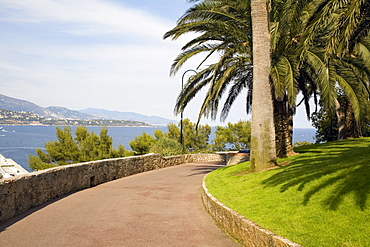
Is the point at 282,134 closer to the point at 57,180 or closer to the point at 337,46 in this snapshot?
the point at 337,46

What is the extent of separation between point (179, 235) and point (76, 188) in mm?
7537

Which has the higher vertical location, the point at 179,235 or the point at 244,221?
the point at 244,221

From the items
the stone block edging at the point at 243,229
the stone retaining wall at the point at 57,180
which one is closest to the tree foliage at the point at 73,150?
the stone retaining wall at the point at 57,180

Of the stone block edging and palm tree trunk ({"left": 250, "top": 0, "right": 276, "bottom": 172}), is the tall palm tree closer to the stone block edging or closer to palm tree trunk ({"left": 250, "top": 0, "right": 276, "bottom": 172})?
palm tree trunk ({"left": 250, "top": 0, "right": 276, "bottom": 172})

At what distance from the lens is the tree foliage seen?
1494 inches

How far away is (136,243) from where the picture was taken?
6.96 meters

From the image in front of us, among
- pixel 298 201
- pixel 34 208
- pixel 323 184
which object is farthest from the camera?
pixel 34 208

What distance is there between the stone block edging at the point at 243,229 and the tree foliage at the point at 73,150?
102 feet

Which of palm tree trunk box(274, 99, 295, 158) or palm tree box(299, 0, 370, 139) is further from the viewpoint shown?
palm tree trunk box(274, 99, 295, 158)

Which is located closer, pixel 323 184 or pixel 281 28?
pixel 323 184

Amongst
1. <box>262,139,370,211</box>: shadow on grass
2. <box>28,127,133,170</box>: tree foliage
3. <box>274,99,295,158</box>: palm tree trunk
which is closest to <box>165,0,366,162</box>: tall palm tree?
<box>274,99,295,158</box>: palm tree trunk

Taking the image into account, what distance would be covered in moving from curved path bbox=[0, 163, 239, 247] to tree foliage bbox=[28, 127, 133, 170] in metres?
25.6

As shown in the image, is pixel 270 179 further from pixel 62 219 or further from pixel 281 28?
pixel 281 28

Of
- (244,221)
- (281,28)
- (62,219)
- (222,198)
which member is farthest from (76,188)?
(281,28)
